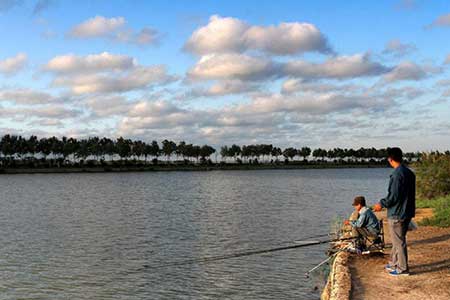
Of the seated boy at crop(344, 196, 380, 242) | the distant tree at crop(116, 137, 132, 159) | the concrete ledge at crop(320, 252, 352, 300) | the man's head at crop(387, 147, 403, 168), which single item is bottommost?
the concrete ledge at crop(320, 252, 352, 300)

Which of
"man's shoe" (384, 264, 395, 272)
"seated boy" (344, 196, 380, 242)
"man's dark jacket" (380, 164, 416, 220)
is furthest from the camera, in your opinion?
"seated boy" (344, 196, 380, 242)

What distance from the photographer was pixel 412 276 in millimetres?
12102

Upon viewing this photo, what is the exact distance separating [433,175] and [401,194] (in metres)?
24.3

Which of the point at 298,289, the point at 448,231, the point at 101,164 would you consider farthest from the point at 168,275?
the point at 101,164

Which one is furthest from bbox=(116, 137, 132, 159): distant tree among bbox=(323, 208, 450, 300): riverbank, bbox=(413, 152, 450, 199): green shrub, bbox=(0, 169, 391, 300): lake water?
bbox=(323, 208, 450, 300): riverbank

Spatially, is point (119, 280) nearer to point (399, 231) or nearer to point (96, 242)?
point (96, 242)

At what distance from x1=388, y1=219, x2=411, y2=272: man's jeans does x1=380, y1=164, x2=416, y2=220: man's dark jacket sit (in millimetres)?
156

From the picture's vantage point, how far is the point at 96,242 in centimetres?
2495

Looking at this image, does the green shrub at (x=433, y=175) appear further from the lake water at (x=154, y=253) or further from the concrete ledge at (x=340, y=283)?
the concrete ledge at (x=340, y=283)

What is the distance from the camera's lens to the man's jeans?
11.6 metres

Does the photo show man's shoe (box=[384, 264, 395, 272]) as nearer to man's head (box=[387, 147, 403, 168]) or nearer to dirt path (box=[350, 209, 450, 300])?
dirt path (box=[350, 209, 450, 300])

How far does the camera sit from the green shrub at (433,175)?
32781 mm

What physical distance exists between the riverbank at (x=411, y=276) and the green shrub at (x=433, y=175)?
56.6ft

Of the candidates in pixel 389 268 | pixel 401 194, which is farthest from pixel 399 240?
pixel 389 268
